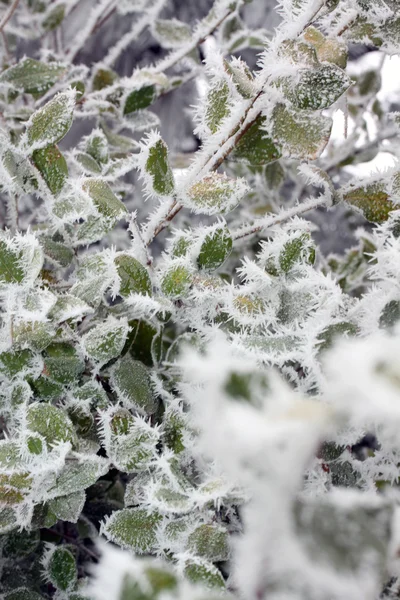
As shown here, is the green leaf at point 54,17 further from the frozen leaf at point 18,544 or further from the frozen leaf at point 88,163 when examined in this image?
the frozen leaf at point 18,544

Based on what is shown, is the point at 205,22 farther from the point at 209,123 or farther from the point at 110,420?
the point at 110,420

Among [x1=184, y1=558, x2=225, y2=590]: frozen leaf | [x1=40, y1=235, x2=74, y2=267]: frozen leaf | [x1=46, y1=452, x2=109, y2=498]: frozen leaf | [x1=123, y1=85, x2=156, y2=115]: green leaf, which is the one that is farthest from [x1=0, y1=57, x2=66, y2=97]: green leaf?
[x1=184, y1=558, x2=225, y2=590]: frozen leaf

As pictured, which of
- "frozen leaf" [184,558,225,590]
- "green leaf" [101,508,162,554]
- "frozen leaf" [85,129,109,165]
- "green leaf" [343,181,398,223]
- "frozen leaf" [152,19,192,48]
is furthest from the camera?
"frozen leaf" [152,19,192,48]

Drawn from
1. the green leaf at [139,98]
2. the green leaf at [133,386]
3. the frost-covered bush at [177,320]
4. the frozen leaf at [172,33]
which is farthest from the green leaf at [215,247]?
the frozen leaf at [172,33]

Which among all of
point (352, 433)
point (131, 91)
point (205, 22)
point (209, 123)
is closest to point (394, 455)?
point (352, 433)

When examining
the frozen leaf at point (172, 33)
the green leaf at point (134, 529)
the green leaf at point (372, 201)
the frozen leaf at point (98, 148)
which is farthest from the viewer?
the frozen leaf at point (172, 33)

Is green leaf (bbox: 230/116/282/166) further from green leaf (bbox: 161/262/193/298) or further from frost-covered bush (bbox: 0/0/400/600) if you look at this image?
green leaf (bbox: 161/262/193/298)
